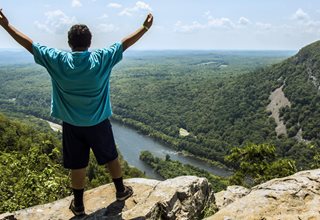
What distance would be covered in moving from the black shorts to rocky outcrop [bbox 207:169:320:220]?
6.16 feet

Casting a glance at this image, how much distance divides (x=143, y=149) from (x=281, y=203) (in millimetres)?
97536

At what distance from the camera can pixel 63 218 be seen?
20.5 ft

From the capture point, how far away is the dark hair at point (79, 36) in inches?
198

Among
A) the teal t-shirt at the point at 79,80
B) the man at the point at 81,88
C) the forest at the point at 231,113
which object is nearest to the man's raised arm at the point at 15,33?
the man at the point at 81,88

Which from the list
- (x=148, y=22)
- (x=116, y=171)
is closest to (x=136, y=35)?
(x=148, y=22)

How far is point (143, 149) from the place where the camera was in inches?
4038

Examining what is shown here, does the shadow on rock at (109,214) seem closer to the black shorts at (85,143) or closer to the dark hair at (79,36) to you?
the black shorts at (85,143)

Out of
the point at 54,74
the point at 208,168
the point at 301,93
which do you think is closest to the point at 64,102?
the point at 54,74

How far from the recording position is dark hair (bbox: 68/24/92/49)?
502cm

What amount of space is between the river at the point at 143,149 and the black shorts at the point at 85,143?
246ft

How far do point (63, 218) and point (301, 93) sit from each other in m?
139

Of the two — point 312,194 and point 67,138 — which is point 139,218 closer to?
point 67,138

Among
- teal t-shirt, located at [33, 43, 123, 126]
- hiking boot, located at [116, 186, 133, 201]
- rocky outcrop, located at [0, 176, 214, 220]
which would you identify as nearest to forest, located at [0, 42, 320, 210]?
rocky outcrop, located at [0, 176, 214, 220]

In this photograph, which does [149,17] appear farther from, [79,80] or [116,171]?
[116,171]
